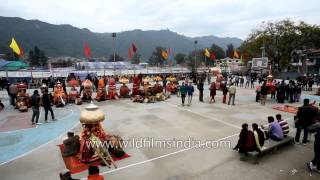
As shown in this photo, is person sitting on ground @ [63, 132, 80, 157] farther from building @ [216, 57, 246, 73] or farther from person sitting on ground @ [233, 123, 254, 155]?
building @ [216, 57, 246, 73]

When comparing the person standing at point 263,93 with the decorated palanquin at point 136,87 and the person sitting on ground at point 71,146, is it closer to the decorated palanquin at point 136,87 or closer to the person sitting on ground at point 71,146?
the decorated palanquin at point 136,87

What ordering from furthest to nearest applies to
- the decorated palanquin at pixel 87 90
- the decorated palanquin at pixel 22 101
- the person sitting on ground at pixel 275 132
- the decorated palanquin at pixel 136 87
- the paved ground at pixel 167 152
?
the decorated palanquin at pixel 136 87
the decorated palanquin at pixel 87 90
the decorated palanquin at pixel 22 101
the person sitting on ground at pixel 275 132
the paved ground at pixel 167 152

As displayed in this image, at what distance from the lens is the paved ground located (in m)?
7.15

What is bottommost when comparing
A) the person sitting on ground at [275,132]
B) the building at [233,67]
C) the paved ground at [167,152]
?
the paved ground at [167,152]

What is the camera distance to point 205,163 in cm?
780

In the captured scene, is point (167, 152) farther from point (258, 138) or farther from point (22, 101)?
point (22, 101)

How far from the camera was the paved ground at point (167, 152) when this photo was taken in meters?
7.15

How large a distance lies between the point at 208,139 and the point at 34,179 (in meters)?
6.09

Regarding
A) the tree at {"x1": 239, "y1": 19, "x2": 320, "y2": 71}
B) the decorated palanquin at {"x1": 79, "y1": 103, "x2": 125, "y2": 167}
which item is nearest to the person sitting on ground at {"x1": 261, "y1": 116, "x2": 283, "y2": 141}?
the decorated palanquin at {"x1": 79, "y1": 103, "x2": 125, "y2": 167}

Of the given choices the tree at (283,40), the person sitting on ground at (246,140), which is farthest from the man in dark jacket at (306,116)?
the tree at (283,40)

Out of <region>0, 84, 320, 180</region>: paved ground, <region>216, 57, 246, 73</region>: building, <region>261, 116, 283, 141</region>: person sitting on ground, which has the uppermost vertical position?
<region>216, 57, 246, 73</region>: building

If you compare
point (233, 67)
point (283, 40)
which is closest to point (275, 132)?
point (283, 40)

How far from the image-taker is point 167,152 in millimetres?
8719

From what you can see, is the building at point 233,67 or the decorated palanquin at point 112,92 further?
the building at point 233,67
